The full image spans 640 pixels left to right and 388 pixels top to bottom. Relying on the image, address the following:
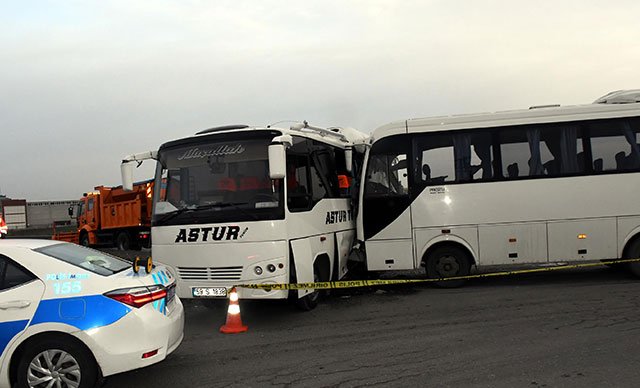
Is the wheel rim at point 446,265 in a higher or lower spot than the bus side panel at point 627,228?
lower

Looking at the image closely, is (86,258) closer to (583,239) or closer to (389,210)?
(389,210)

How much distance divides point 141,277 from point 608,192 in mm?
7907

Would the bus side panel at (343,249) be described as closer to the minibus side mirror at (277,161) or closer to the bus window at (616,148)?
the minibus side mirror at (277,161)

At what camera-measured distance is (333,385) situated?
190 inches

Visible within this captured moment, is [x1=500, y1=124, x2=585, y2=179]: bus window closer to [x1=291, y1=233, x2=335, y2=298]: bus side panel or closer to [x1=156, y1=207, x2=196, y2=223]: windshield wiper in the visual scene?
[x1=291, y1=233, x2=335, y2=298]: bus side panel

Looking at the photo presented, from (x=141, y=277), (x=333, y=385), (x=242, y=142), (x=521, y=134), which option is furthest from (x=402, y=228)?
(x=141, y=277)

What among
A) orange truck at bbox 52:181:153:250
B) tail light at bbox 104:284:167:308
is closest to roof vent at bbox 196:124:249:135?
tail light at bbox 104:284:167:308

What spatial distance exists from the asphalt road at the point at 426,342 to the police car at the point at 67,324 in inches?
29.1

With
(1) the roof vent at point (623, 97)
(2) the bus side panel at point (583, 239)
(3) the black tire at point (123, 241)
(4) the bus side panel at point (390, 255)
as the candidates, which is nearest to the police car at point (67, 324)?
(4) the bus side panel at point (390, 255)

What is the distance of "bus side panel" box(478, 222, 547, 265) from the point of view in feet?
30.0

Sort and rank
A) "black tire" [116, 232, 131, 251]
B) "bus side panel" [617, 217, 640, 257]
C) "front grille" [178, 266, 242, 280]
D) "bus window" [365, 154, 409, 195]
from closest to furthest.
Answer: "front grille" [178, 266, 242, 280], "bus side panel" [617, 217, 640, 257], "bus window" [365, 154, 409, 195], "black tire" [116, 232, 131, 251]

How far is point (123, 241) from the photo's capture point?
23.0m

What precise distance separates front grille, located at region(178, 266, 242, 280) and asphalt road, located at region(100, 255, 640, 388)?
30.1 inches

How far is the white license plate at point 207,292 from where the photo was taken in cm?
713
